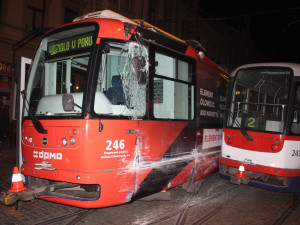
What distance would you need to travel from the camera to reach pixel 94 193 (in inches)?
158

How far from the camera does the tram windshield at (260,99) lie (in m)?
6.03

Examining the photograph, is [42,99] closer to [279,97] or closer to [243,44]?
[279,97]

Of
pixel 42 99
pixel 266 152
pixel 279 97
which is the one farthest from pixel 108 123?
pixel 279 97

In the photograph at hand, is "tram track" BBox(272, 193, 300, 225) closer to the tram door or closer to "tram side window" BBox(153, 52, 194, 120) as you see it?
"tram side window" BBox(153, 52, 194, 120)

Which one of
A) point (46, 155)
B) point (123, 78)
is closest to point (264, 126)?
point (123, 78)

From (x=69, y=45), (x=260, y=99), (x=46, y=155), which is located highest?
(x=69, y=45)

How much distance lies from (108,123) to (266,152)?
387 cm

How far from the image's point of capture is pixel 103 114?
3928 millimetres

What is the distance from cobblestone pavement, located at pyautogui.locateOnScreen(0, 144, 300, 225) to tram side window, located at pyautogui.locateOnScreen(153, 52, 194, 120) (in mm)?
1741

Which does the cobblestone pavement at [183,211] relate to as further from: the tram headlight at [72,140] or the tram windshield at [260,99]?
the tram windshield at [260,99]

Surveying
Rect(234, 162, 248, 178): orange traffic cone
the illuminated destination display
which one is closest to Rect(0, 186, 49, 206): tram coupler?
the illuminated destination display

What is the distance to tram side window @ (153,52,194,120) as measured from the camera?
476cm

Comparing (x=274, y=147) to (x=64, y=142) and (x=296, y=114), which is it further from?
(x=64, y=142)

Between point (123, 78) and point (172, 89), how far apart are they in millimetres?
1241
